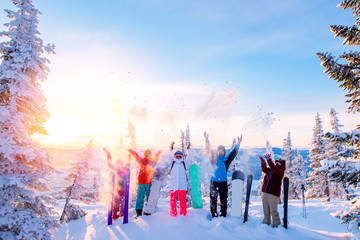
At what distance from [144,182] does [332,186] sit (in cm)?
3060

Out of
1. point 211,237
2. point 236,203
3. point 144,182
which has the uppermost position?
point 144,182

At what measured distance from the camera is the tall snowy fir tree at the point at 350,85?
6438 millimetres

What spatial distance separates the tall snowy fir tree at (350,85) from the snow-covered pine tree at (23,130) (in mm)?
10479

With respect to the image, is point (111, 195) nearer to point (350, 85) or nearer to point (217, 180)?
point (217, 180)

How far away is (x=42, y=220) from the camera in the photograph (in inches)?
288

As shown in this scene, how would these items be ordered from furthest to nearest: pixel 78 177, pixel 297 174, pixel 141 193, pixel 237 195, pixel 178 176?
pixel 297 174
pixel 78 177
pixel 141 193
pixel 178 176
pixel 237 195

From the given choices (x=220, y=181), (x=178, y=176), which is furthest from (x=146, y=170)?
(x=220, y=181)

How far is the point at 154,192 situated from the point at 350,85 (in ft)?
29.0

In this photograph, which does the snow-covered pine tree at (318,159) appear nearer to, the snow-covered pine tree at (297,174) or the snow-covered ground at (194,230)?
the snow-covered pine tree at (297,174)

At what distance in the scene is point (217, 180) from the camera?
27.4 ft

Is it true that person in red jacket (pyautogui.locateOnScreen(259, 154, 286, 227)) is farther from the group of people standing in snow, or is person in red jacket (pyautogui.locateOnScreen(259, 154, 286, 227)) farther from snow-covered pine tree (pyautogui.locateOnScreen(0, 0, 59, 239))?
snow-covered pine tree (pyautogui.locateOnScreen(0, 0, 59, 239))

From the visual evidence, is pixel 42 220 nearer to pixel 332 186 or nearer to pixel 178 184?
pixel 178 184

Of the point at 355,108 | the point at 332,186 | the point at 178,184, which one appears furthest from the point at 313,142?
the point at 178,184

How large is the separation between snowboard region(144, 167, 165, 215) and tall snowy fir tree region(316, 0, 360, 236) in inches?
269
